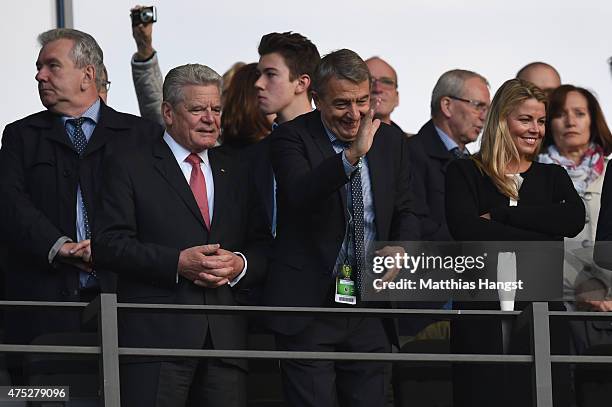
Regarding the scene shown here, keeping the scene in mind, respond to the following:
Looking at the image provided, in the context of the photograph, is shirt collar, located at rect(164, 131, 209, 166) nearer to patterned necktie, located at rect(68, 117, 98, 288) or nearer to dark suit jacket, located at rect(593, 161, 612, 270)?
patterned necktie, located at rect(68, 117, 98, 288)

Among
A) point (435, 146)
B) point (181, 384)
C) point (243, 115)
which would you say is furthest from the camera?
point (435, 146)

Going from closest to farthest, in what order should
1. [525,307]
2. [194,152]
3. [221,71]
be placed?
[525,307]
[194,152]
[221,71]

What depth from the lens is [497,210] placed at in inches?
254

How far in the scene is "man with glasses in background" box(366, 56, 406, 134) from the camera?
8.24 metres

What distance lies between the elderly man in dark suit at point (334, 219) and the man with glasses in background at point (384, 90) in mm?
1714

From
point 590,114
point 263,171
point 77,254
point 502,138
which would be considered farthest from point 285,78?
point 590,114

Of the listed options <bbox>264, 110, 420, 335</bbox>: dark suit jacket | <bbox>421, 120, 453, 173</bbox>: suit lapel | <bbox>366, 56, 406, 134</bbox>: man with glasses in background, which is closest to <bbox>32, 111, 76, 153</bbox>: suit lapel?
<bbox>264, 110, 420, 335</bbox>: dark suit jacket

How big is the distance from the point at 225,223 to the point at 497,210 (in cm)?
107

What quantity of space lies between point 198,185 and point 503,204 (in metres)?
1.20

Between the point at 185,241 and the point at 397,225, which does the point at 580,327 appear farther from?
the point at 185,241

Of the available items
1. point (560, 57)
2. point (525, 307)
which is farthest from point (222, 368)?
point (560, 57)

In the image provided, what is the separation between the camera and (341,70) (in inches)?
250

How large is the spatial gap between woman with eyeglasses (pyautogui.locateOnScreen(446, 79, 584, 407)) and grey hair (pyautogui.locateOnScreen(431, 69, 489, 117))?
136 centimetres

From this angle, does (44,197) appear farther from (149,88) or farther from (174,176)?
(149,88)
